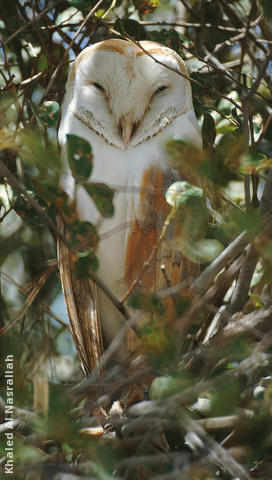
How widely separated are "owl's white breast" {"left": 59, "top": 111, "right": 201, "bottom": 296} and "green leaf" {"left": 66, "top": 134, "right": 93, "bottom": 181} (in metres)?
0.66

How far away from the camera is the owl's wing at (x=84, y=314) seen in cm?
190

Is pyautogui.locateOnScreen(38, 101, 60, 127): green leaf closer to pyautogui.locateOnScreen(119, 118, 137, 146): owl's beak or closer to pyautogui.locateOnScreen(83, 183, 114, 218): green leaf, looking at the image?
pyautogui.locateOnScreen(119, 118, 137, 146): owl's beak

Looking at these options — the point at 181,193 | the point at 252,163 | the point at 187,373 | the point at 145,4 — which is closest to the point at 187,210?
the point at 181,193

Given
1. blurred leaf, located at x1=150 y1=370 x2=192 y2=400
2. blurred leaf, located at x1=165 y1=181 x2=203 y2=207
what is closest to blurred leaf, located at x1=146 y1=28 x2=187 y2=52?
blurred leaf, located at x1=165 y1=181 x2=203 y2=207

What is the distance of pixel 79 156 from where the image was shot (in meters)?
1.21

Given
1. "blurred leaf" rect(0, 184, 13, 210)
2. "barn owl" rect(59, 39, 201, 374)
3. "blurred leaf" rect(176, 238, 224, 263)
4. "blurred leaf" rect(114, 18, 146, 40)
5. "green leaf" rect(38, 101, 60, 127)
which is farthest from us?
"blurred leaf" rect(114, 18, 146, 40)

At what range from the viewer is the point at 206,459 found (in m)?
1.14

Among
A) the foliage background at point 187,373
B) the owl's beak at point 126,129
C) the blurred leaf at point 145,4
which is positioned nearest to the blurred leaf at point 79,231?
the foliage background at point 187,373

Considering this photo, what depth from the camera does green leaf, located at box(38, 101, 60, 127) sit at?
175 centimetres

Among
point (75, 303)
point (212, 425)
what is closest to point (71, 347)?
point (75, 303)

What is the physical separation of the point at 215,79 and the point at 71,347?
3.73 ft

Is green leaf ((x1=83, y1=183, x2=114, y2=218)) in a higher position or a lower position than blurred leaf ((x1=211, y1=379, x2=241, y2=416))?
higher

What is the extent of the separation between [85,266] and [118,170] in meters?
0.75

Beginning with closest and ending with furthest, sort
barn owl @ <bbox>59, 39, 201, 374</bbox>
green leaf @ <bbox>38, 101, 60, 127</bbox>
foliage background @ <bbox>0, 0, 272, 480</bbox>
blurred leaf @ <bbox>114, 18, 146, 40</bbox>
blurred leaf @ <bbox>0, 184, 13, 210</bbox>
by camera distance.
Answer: foliage background @ <bbox>0, 0, 272, 480</bbox>
green leaf @ <bbox>38, 101, 60, 127</bbox>
barn owl @ <bbox>59, 39, 201, 374</bbox>
blurred leaf @ <bbox>0, 184, 13, 210</bbox>
blurred leaf @ <bbox>114, 18, 146, 40</bbox>
